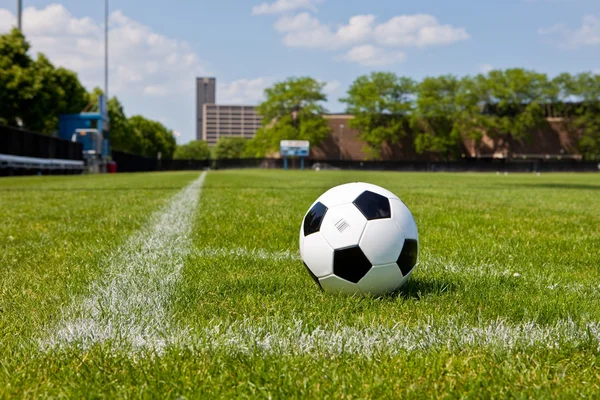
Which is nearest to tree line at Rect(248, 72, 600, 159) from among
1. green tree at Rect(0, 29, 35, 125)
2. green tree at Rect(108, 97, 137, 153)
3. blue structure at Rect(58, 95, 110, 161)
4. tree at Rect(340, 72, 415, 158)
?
tree at Rect(340, 72, 415, 158)

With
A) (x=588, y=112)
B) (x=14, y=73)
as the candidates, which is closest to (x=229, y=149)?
(x=588, y=112)

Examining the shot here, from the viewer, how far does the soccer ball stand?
9.92ft

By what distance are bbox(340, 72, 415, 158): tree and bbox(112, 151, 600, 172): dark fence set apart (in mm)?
5286

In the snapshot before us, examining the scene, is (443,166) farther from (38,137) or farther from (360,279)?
(360,279)

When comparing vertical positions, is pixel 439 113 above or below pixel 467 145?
above

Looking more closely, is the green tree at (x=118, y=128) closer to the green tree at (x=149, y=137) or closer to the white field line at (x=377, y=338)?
the green tree at (x=149, y=137)

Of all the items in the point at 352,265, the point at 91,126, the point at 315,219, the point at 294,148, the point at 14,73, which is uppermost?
the point at 14,73

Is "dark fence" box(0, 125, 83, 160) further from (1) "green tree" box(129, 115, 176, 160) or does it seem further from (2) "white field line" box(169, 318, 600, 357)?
(1) "green tree" box(129, 115, 176, 160)

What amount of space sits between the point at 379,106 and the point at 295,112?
13.7m

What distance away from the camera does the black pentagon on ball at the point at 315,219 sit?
3279 mm

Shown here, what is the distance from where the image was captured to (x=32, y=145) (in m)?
29.6

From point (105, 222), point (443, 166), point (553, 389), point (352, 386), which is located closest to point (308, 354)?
point (352, 386)

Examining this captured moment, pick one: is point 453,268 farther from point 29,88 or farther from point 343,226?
point 29,88

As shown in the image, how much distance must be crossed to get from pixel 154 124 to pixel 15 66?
70.4 meters
